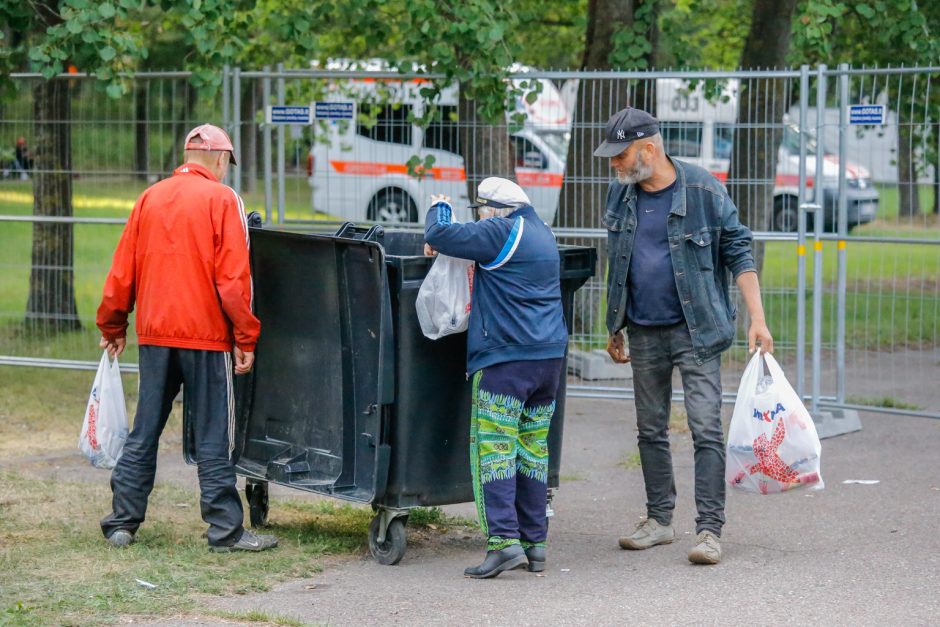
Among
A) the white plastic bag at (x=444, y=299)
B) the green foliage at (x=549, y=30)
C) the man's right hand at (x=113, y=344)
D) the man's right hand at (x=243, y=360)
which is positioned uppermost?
the green foliage at (x=549, y=30)

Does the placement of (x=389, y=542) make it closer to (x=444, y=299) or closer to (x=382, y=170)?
(x=444, y=299)

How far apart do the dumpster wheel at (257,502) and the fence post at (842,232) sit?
429cm

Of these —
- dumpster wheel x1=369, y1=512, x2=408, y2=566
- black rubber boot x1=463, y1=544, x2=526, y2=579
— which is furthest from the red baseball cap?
black rubber boot x1=463, y1=544, x2=526, y2=579

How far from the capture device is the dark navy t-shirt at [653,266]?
19.0 feet

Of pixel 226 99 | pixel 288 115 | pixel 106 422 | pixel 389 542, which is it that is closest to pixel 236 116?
pixel 226 99

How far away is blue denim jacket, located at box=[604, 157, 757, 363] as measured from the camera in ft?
18.8

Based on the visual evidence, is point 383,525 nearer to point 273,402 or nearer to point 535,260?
point 273,402

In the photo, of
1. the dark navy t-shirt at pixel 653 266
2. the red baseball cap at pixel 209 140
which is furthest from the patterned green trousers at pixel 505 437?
the red baseball cap at pixel 209 140

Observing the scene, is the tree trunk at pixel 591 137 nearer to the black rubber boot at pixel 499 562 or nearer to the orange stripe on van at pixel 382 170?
the orange stripe on van at pixel 382 170

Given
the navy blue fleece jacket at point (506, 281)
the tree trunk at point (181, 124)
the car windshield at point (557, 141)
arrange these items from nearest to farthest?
the navy blue fleece jacket at point (506, 281), the tree trunk at point (181, 124), the car windshield at point (557, 141)

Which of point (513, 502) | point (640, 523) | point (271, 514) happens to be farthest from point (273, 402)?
point (640, 523)

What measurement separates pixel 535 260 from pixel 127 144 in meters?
4.66

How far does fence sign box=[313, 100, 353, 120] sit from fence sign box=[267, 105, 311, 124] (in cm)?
11

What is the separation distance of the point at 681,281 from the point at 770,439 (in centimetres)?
77
